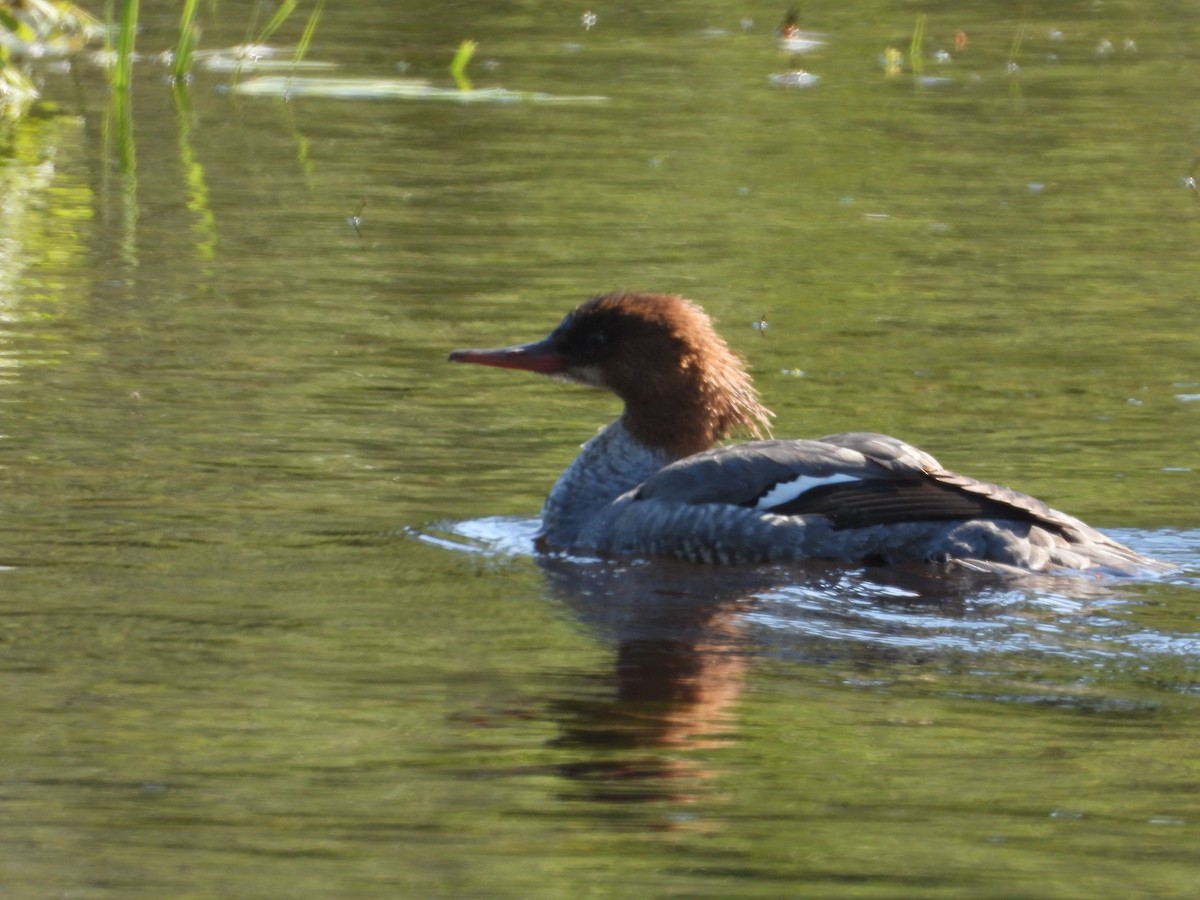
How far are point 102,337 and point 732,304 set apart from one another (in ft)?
9.97

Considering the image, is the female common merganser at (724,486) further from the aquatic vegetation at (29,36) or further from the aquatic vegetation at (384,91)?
the aquatic vegetation at (384,91)

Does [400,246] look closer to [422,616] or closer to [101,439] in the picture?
[101,439]

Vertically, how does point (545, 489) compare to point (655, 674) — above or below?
below

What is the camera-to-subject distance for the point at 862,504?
23.8 ft

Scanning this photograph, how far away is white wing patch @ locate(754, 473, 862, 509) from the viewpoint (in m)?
7.29

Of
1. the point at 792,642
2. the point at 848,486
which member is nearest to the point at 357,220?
the point at 848,486

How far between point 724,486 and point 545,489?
3.39 ft

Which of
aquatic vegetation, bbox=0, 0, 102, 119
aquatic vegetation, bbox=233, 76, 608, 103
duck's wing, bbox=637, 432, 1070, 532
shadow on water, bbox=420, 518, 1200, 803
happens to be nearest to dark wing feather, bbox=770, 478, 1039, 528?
duck's wing, bbox=637, 432, 1070, 532

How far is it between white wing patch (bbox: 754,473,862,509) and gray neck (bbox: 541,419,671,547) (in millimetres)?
711

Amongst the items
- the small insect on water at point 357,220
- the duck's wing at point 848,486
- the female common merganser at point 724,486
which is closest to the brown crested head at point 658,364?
the female common merganser at point 724,486

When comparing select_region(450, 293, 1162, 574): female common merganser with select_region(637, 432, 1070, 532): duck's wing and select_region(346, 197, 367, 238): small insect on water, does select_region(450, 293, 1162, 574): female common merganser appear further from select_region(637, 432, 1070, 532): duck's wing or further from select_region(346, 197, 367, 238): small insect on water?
select_region(346, 197, 367, 238): small insect on water

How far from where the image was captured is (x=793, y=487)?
7355 mm

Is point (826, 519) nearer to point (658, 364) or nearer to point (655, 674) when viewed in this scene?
point (658, 364)

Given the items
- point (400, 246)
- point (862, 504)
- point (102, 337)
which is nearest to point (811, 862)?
point (862, 504)
